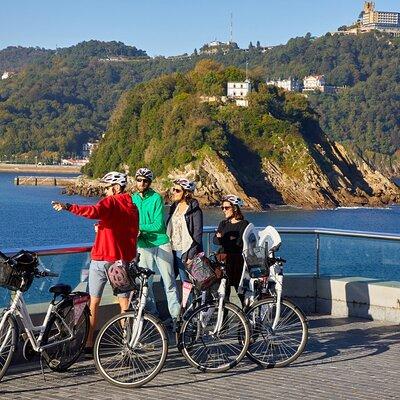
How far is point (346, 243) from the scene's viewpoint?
10445 millimetres

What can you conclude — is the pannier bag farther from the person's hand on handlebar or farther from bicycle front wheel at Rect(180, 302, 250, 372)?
the person's hand on handlebar

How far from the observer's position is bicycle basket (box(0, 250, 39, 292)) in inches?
265

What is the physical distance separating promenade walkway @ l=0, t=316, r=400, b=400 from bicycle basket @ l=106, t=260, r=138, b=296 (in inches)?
27.6

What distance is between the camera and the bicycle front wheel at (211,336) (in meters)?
7.32

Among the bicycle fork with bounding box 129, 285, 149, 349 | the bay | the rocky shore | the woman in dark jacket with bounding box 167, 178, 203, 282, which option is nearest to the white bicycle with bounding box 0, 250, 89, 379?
the bicycle fork with bounding box 129, 285, 149, 349

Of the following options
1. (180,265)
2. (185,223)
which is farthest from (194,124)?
(185,223)

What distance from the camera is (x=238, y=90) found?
135625 mm

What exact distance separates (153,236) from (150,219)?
152mm

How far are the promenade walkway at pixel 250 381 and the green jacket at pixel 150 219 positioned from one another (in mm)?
940

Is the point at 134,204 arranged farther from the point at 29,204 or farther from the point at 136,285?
the point at 29,204

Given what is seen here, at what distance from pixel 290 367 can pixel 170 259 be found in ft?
4.50

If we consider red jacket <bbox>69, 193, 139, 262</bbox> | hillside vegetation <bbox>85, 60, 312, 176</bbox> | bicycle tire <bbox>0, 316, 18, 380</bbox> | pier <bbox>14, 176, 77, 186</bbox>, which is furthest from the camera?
pier <bbox>14, 176, 77, 186</bbox>

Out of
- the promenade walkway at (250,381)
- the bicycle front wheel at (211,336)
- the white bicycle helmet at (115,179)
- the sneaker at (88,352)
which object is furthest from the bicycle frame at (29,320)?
the white bicycle helmet at (115,179)

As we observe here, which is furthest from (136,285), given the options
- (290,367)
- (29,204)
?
(29,204)
